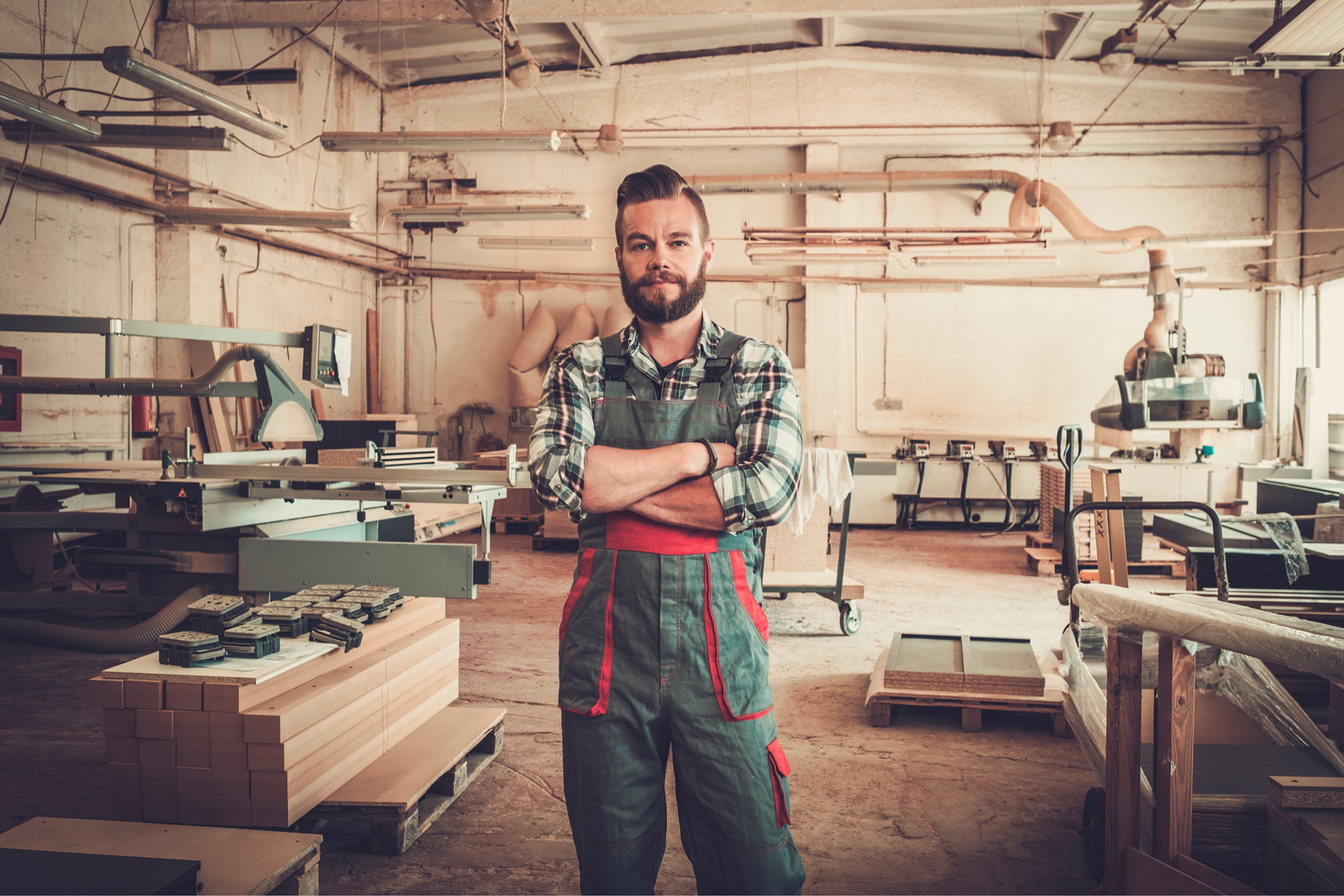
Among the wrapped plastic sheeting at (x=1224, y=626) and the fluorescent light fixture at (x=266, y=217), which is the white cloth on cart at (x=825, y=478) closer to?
the wrapped plastic sheeting at (x=1224, y=626)

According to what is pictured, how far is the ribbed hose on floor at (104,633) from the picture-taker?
12.7 feet

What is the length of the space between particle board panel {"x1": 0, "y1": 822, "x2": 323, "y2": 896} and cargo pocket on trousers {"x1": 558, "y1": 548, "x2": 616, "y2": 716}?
1.03 metres

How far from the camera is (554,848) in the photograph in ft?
8.20

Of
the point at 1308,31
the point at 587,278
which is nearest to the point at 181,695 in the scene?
the point at 1308,31

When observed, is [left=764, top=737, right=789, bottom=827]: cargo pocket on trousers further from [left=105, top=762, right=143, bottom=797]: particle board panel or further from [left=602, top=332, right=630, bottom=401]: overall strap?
[left=105, top=762, right=143, bottom=797]: particle board panel

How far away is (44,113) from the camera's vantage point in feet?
13.4

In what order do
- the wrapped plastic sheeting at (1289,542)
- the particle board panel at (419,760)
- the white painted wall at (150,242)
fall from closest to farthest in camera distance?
the particle board panel at (419,760)
the wrapped plastic sheeting at (1289,542)
the white painted wall at (150,242)

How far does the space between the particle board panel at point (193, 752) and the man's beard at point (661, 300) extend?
5.81 feet

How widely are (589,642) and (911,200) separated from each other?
30.4 feet

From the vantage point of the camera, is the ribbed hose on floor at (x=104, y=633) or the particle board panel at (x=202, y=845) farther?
the ribbed hose on floor at (x=104, y=633)

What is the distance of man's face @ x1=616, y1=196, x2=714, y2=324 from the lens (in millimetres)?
1451

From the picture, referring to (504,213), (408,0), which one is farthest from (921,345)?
(408,0)

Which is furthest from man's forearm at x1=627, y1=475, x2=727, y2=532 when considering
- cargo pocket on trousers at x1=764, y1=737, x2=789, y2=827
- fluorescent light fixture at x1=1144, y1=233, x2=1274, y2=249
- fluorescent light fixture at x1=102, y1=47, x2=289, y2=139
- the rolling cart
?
fluorescent light fixture at x1=1144, y1=233, x2=1274, y2=249

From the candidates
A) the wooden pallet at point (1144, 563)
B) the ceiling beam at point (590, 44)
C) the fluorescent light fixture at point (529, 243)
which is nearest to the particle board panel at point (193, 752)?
the fluorescent light fixture at point (529, 243)
